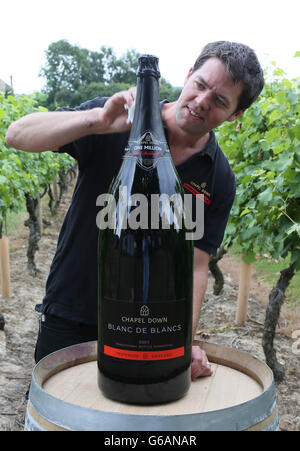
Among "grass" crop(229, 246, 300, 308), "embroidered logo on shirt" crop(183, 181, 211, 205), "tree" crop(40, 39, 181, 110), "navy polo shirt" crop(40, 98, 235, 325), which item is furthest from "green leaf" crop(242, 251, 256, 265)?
"tree" crop(40, 39, 181, 110)

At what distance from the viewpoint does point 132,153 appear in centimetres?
130

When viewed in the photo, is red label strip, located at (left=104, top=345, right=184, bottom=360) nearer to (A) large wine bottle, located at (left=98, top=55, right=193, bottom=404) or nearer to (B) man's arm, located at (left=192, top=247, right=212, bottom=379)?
(A) large wine bottle, located at (left=98, top=55, right=193, bottom=404)

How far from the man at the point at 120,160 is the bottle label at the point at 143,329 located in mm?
554

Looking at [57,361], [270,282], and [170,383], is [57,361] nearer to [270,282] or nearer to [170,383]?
[170,383]

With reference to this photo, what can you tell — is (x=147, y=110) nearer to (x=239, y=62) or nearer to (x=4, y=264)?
(x=239, y=62)

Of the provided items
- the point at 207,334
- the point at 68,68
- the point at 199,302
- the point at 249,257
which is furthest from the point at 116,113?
the point at 68,68

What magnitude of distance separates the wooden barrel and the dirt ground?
175cm

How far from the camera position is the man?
5.86 ft

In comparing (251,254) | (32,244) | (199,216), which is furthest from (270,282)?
(199,216)

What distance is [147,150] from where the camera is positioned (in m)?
1.26

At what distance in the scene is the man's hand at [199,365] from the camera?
4.27ft

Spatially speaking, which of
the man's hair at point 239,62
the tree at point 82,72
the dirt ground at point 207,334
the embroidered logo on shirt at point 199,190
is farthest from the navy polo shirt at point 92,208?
the tree at point 82,72

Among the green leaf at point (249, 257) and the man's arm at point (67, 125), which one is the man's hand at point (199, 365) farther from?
the green leaf at point (249, 257)
